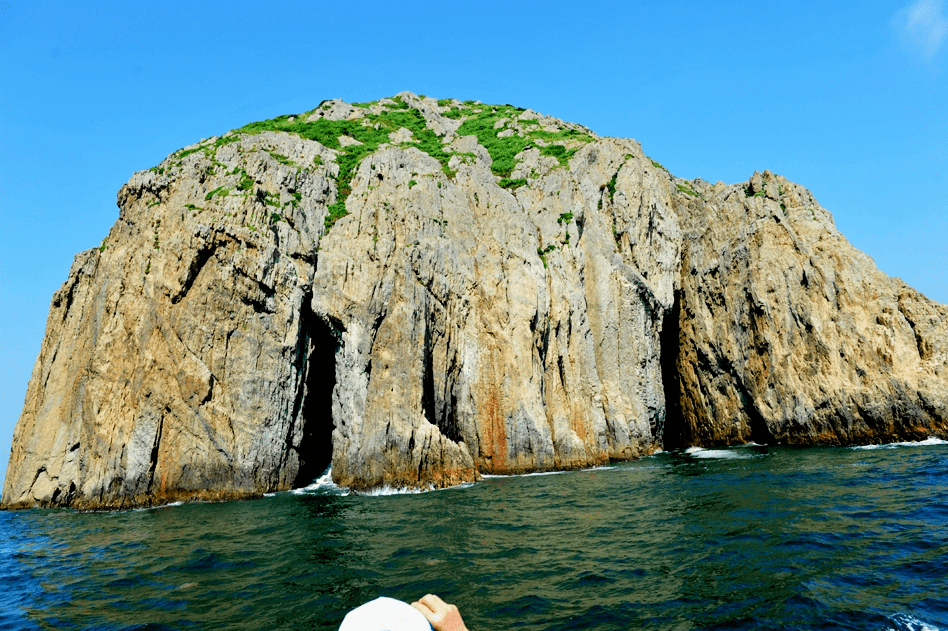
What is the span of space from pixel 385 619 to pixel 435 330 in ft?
106

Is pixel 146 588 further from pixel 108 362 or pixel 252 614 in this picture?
pixel 108 362

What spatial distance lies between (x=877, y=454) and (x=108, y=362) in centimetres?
4752

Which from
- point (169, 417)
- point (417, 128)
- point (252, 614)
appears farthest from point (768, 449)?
point (417, 128)

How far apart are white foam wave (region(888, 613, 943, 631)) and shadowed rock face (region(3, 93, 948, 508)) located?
917 inches

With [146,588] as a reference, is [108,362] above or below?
above

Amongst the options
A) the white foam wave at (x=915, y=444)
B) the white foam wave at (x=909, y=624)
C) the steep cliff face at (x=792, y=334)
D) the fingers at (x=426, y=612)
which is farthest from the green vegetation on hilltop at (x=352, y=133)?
the fingers at (x=426, y=612)

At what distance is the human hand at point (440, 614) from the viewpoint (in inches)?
152

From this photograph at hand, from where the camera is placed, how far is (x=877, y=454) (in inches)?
1125

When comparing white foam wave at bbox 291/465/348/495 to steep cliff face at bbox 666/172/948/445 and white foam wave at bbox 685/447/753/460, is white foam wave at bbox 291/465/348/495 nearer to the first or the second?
white foam wave at bbox 685/447/753/460

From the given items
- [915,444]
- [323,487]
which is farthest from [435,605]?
[915,444]

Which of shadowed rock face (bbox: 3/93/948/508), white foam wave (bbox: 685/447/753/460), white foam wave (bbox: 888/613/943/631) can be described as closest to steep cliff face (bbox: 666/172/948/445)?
shadowed rock face (bbox: 3/93/948/508)

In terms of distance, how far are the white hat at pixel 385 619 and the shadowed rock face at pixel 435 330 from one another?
27.5 m

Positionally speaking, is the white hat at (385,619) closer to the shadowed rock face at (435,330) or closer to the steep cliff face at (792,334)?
the shadowed rock face at (435,330)

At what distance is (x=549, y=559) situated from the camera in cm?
1367
